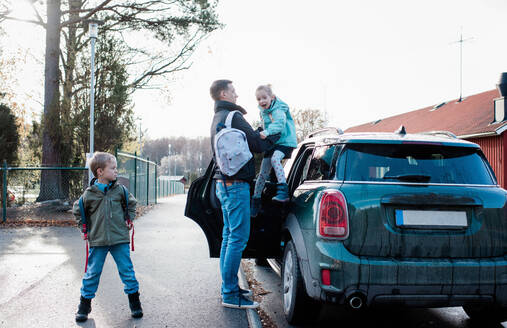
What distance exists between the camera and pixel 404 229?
3.31m

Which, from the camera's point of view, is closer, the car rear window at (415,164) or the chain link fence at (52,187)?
the car rear window at (415,164)

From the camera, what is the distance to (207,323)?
3914 millimetres

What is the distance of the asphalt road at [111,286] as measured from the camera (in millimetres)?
4008

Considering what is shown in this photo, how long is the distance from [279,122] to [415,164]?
4.98 ft

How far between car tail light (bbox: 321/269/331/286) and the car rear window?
0.72m

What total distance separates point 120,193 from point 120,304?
116 cm

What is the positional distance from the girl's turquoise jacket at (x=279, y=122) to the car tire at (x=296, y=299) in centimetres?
121

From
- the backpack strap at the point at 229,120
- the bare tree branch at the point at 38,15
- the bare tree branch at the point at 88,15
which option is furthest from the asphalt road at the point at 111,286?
the bare tree branch at the point at 38,15

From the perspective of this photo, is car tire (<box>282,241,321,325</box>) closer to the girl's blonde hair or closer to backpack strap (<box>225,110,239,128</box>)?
backpack strap (<box>225,110,239,128</box>)

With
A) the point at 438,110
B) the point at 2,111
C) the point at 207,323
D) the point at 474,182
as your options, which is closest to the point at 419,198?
the point at 474,182

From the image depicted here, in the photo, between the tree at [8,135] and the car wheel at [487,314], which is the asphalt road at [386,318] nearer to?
the car wheel at [487,314]

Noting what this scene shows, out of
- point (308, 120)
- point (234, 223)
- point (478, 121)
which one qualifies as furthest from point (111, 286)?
point (308, 120)

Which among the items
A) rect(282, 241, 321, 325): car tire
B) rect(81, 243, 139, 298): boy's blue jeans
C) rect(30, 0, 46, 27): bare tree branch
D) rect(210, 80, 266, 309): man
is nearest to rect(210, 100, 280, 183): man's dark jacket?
rect(210, 80, 266, 309): man

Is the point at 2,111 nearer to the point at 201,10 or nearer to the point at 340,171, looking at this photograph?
the point at 201,10
